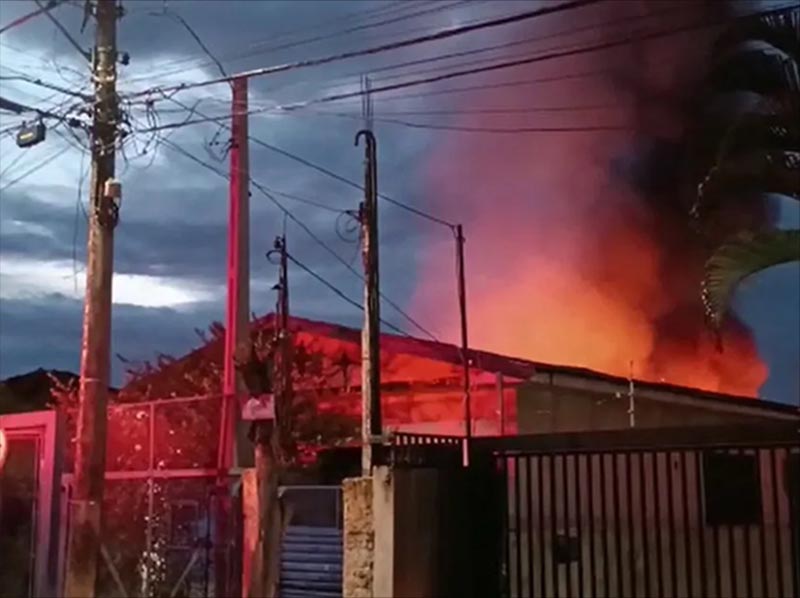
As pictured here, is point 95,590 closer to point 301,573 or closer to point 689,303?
point 301,573

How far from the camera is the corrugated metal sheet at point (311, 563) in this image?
12.0 meters

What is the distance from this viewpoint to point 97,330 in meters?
11.3

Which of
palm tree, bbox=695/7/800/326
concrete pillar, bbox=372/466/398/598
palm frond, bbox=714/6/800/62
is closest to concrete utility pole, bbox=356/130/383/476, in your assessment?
concrete pillar, bbox=372/466/398/598

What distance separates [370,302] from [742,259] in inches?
165

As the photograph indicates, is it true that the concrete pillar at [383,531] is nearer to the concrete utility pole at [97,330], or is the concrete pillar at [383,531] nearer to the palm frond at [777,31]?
the concrete utility pole at [97,330]

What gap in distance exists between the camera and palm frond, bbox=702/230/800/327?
9.91 meters

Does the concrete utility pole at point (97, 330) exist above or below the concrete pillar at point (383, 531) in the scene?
above

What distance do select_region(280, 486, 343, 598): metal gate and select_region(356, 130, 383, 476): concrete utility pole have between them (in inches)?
25.6

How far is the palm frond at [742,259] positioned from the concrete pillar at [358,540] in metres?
3.38

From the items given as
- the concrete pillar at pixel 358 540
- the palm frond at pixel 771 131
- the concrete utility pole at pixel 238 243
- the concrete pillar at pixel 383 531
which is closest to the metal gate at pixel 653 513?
the concrete pillar at pixel 383 531

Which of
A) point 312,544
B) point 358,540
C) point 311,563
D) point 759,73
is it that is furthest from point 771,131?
point 311,563

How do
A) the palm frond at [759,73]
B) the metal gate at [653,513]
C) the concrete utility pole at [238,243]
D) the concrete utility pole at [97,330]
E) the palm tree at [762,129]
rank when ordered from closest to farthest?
the metal gate at [653,513] → the palm tree at [762,129] → the palm frond at [759,73] → the concrete utility pole at [97,330] → the concrete utility pole at [238,243]

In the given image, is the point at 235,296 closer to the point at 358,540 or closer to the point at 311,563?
the point at 311,563

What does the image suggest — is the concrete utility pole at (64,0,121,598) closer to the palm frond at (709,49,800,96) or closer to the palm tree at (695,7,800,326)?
the palm tree at (695,7,800,326)
